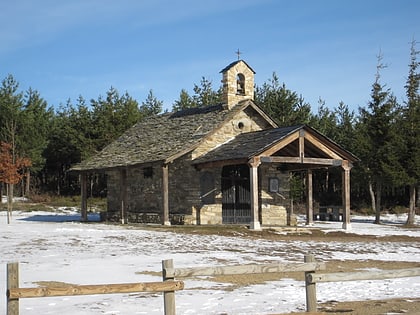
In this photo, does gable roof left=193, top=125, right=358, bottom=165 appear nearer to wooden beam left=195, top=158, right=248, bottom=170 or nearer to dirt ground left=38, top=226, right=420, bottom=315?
wooden beam left=195, top=158, right=248, bottom=170

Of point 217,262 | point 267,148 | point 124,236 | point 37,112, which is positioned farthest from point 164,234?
point 37,112

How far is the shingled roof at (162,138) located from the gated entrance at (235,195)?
2276 millimetres

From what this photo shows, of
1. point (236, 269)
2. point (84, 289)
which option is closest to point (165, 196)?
point (236, 269)

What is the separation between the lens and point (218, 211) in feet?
90.6

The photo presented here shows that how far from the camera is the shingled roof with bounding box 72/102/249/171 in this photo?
2744 centimetres

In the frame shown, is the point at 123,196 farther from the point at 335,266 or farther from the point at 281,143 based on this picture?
the point at 335,266

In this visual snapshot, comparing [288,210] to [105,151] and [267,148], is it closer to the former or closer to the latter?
[267,148]

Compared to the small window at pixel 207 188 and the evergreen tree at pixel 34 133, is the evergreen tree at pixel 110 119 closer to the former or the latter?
the evergreen tree at pixel 34 133

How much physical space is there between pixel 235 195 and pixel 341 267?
1347cm

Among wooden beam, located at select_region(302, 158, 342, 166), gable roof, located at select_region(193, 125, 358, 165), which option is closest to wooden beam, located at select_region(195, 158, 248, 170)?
gable roof, located at select_region(193, 125, 358, 165)

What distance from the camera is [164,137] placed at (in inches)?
1188

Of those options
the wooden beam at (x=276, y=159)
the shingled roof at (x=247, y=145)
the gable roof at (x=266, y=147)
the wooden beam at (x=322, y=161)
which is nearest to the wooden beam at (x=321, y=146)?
the gable roof at (x=266, y=147)

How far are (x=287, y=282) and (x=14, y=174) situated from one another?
740 inches

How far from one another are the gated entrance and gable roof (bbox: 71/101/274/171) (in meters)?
2.26
